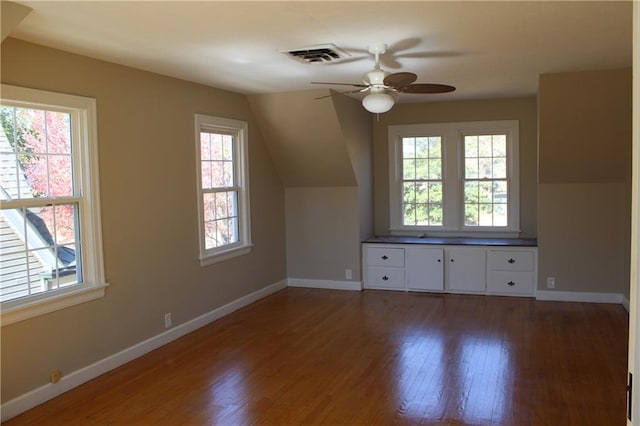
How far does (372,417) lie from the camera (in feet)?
11.1

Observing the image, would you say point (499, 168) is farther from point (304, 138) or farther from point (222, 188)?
point (222, 188)

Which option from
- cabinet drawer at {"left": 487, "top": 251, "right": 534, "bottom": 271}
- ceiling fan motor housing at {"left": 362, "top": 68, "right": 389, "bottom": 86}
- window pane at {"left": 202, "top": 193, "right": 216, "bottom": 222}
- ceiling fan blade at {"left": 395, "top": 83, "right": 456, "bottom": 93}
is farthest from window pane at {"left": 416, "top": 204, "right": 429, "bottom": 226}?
ceiling fan motor housing at {"left": 362, "top": 68, "right": 389, "bottom": 86}

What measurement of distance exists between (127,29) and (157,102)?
1.45 meters

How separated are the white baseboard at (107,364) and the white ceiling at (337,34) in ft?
7.74

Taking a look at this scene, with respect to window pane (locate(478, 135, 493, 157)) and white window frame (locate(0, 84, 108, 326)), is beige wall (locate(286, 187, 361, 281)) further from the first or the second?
white window frame (locate(0, 84, 108, 326))

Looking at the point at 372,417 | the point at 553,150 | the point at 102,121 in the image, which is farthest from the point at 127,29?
the point at 553,150

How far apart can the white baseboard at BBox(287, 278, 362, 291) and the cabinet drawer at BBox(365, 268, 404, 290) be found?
17 centimetres

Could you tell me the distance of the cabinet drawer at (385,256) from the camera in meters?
6.83

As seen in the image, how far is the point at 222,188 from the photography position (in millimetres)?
5824

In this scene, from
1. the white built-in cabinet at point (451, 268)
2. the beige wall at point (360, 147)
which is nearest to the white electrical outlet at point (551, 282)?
the white built-in cabinet at point (451, 268)

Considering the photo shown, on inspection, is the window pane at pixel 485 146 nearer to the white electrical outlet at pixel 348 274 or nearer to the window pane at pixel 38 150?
the white electrical outlet at pixel 348 274

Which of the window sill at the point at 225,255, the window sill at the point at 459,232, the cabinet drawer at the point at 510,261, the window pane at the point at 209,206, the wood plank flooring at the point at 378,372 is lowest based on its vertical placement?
the wood plank flooring at the point at 378,372

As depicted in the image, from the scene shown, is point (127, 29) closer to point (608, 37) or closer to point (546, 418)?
point (608, 37)

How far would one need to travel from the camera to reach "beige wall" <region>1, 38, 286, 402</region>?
3.62m
